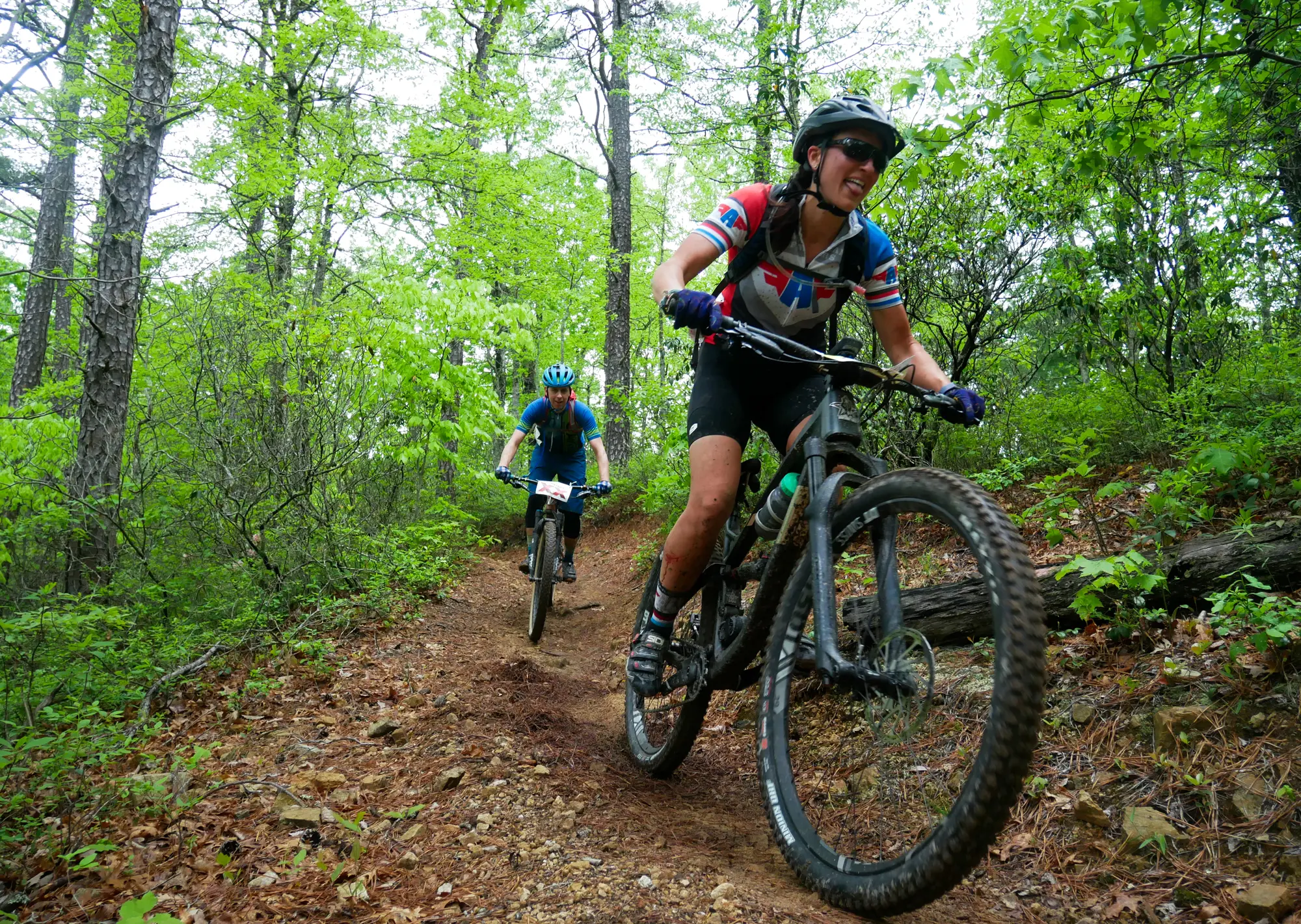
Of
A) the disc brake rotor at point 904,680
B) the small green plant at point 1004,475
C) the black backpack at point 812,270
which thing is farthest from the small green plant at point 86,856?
the small green plant at point 1004,475

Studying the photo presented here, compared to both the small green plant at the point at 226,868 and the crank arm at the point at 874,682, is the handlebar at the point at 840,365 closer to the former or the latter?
the crank arm at the point at 874,682

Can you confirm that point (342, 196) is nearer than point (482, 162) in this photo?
Yes

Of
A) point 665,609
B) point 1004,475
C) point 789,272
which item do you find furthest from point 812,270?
point 1004,475

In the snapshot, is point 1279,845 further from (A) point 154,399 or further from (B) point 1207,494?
(A) point 154,399

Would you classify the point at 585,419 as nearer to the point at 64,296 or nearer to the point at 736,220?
the point at 736,220

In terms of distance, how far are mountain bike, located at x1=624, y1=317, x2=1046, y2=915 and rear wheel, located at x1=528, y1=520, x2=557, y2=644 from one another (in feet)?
12.2

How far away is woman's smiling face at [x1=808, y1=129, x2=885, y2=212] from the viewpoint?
106 inches

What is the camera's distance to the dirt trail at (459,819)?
2.03 metres

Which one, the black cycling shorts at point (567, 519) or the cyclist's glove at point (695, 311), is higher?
the cyclist's glove at point (695, 311)

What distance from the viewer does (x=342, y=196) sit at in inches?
412

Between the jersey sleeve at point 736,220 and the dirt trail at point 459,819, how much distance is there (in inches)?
88.9

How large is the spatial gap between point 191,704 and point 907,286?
605cm

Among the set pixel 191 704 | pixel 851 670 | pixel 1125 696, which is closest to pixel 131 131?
pixel 191 704

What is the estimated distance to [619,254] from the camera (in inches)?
522
